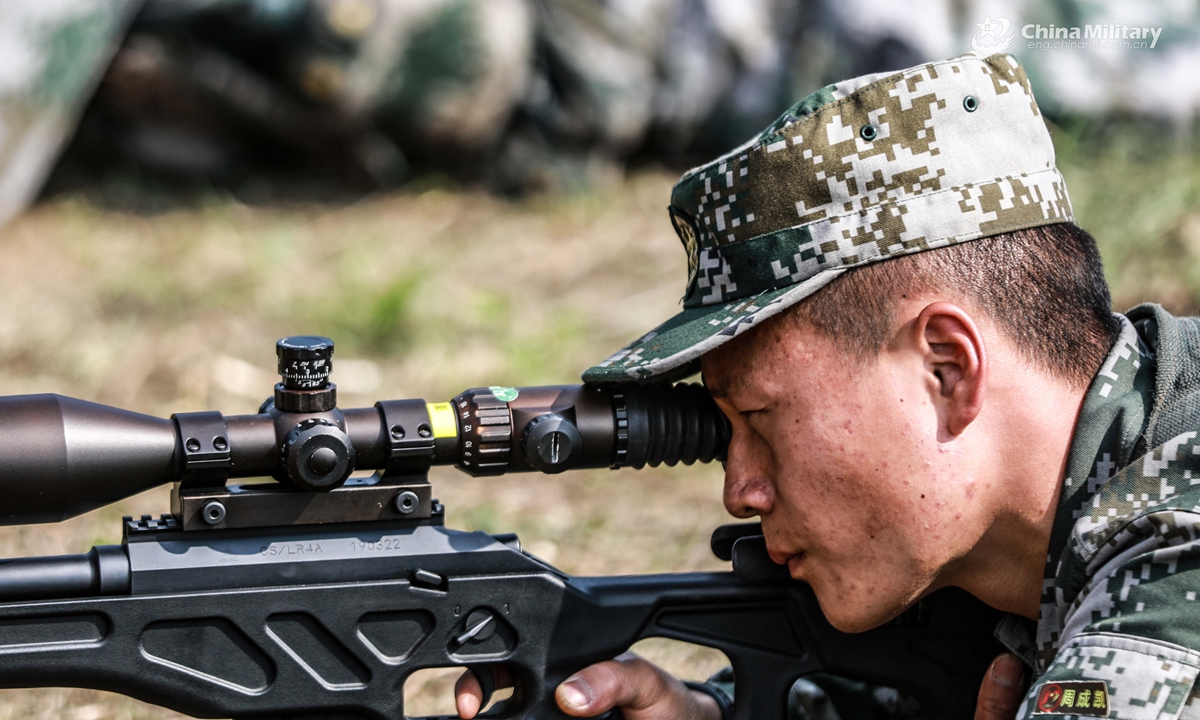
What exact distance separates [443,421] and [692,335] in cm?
55

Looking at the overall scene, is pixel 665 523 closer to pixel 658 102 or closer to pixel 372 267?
pixel 372 267

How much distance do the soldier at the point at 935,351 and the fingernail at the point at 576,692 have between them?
1.97 feet

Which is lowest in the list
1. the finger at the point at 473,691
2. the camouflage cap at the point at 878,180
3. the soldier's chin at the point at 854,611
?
the finger at the point at 473,691

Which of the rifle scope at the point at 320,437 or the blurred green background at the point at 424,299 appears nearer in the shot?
the rifle scope at the point at 320,437

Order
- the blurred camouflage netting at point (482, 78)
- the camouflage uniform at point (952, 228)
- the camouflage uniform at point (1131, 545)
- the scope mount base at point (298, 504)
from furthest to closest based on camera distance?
the blurred camouflage netting at point (482, 78) < the scope mount base at point (298, 504) < the camouflage uniform at point (952, 228) < the camouflage uniform at point (1131, 545)

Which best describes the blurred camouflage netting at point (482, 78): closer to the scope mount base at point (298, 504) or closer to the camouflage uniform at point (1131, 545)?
the camouflage uniform at point (1131, 545)

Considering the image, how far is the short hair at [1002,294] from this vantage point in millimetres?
2430

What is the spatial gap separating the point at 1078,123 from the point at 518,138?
4.04 m

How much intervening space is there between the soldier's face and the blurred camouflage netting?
6.30m

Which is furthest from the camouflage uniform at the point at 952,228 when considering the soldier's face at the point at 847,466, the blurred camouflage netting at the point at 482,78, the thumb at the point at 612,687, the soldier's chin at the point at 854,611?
the blurred camouflage netting at the point at 482,78

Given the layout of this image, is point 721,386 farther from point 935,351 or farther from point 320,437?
point 320,437

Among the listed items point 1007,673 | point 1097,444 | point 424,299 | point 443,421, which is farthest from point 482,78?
point 1097,444

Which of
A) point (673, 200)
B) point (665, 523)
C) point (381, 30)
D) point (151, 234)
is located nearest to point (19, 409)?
point (673, 200)

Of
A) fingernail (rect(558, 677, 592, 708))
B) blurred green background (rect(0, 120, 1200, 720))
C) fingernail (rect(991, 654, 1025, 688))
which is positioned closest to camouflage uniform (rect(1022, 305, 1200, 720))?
fingernail (rect(991, 654, 1025, 688))
